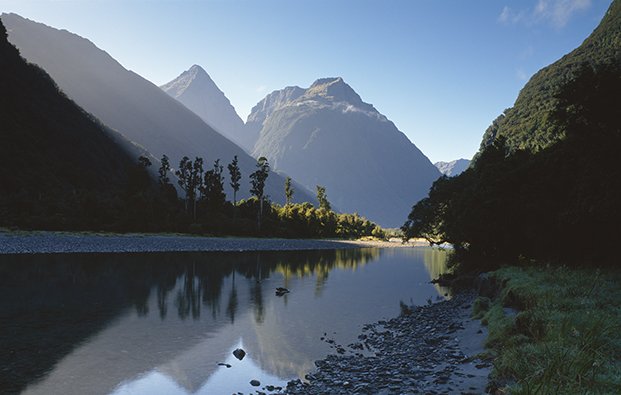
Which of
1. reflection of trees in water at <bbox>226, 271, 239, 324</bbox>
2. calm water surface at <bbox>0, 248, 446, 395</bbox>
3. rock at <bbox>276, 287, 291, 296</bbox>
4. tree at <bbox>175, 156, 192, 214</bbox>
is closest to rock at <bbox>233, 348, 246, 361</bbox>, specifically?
calm water surface at <bbox>0, 248, 446, 395</bbox>

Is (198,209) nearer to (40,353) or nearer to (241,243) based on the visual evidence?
(241,243)

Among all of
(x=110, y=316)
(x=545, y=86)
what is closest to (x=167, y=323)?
(x=110, y=316)

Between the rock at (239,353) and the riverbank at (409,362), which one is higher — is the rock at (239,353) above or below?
below

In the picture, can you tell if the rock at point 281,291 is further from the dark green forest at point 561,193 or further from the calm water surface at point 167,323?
the dark green forest at point 561,193

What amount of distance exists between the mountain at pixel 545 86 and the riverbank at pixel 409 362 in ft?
336

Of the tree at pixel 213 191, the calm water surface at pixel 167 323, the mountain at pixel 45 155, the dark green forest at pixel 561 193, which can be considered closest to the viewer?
the calm water surface at pixel 167 323

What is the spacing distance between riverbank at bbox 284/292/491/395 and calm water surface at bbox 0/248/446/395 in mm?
1477

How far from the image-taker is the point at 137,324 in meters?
25.5

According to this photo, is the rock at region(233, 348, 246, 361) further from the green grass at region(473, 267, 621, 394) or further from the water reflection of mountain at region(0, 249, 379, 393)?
the green grass at region(473, 267, 621, 394)

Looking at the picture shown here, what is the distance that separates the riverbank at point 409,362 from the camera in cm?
1348

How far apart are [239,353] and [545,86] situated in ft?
547

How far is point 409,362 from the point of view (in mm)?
17234

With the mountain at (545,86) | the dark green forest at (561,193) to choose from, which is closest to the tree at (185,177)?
the dark green forest at (561,193)

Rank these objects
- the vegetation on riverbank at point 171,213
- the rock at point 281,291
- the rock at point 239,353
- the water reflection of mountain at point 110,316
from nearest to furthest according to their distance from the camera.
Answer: the water reflection of mountain at point 110,316
the rock at point 239,353
the rock at point 281,291
the vegetation on riverbank at point 171,213
